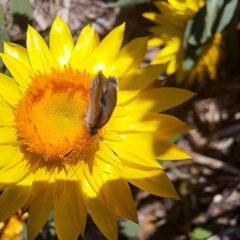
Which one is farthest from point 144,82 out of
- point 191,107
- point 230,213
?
point 230,213

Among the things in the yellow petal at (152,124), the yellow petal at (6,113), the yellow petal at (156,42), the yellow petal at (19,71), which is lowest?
the yellow petal at (152,124)

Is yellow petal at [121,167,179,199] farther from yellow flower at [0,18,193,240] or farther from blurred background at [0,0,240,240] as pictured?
blurred background at [0,0,240,240]

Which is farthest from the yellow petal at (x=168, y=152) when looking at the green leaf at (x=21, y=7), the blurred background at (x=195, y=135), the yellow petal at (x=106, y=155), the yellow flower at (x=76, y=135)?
the green leaf at (x=21, y=7)

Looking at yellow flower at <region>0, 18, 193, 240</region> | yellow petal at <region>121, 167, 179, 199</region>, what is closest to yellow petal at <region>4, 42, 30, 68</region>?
yellow flower at <region>0, 18, 193, 240</region>

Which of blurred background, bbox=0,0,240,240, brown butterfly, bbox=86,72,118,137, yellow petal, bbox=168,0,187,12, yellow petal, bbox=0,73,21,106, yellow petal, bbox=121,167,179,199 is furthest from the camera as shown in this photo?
blurred background, bbox=0,0,240,240

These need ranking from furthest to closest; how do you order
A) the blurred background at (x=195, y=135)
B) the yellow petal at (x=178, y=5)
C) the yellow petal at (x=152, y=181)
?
1. the blurred background at (x=195, y=135)
2. the yellow petal at (x=178, y=5)
3. the yellow petal at (x=152, y=181)

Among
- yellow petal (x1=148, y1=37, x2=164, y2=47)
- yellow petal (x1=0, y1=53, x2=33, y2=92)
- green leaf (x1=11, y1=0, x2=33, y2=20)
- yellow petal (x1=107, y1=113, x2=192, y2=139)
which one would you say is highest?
green leaf (x1=11, y1=0, x2=33, y2=20)

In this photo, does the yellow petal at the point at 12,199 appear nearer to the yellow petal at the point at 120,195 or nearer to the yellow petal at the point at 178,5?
the yellow petal at the point at 120,195
